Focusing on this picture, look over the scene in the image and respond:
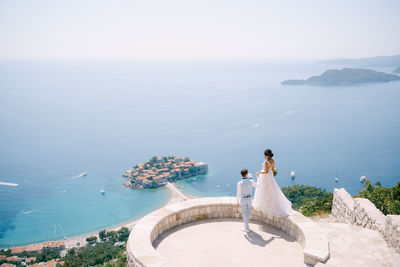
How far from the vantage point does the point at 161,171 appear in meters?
62.8

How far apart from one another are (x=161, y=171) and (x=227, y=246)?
191ft

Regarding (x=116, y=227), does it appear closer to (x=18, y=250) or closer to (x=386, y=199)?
(x=18, y=250)

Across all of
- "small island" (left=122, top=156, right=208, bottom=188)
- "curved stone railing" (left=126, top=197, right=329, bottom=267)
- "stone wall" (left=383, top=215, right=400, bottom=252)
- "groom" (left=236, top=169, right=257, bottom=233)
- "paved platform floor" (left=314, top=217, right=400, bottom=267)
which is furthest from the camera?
"small island" (left=122, top=156, right=208, bottom=188)

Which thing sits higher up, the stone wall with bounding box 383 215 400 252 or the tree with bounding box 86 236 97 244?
the stone wall with bounding box 383 215 400 252

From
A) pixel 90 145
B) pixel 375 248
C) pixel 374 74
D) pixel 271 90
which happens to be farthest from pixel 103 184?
pixel 374 74

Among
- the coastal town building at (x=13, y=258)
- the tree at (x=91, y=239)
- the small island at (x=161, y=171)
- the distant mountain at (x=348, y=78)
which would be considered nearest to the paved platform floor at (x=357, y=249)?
the coastal town building at (x=13, y=258)

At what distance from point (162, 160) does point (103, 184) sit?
1305cm

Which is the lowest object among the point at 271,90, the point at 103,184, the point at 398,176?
the point at 103,184

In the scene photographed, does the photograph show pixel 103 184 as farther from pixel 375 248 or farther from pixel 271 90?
pixel 271 90

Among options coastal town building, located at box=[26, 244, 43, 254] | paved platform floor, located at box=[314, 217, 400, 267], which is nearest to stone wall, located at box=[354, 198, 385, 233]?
paved platform floor, located at box=[314, 217, 400, 267]

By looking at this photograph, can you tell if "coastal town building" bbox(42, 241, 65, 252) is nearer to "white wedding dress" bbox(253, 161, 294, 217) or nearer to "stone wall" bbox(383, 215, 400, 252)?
"white wedding dress" bbox(253, 161, 294, 217)

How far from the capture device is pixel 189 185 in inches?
2352

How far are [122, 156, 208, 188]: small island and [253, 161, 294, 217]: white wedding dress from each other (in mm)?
54251

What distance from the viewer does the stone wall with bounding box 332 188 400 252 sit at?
17.9 feet
